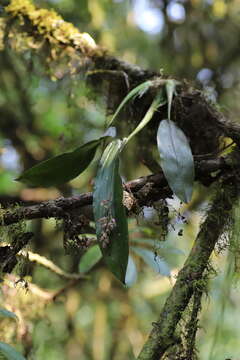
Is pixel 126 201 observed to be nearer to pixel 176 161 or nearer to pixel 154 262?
pixel 176 161

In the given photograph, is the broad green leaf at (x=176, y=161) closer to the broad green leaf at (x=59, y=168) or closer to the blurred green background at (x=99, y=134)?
the broad green leaf at (x=59, y=168)

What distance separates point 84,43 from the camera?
1.06 meters

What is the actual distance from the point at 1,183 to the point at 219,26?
3.65 ft

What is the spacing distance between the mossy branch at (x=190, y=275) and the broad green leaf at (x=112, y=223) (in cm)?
14

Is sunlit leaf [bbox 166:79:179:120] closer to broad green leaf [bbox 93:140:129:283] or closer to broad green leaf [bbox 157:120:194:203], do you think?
broad green leaf [bbox 157:120:194:203]

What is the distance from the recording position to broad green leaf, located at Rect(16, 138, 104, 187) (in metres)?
0.71

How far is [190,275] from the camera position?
0.77 m

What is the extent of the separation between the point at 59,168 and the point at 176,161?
0.60 ft

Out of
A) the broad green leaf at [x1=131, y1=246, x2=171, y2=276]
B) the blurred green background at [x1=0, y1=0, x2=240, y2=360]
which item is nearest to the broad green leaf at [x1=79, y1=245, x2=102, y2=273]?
the broad green leaf at [x1=131, y1=246, x2=171, y2=276]

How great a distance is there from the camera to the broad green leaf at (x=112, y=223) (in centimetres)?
66

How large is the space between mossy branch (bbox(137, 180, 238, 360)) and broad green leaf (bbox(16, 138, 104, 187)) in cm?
23

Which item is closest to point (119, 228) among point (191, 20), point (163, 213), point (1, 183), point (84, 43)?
point (163, 213)

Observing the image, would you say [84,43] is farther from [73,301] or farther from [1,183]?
[73,301]

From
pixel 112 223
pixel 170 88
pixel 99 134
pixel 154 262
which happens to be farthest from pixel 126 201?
pixel 99 134
